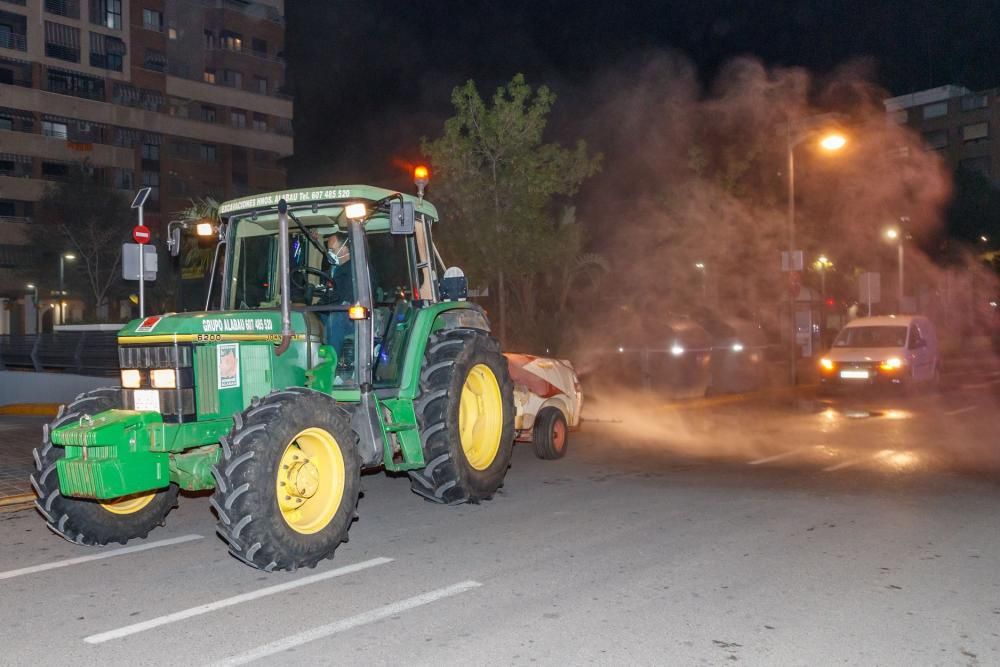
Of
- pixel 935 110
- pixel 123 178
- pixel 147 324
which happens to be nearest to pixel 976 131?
pixel 935 110

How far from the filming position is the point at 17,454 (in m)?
11.9

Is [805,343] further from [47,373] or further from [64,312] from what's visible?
[64,312]

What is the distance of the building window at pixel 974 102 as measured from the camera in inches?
3216

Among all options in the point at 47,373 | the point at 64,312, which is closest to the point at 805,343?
the point at 47,373

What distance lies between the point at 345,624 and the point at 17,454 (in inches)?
347

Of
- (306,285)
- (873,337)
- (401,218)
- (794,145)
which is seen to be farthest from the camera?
(794,145)

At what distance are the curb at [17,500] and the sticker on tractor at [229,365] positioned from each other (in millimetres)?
3925

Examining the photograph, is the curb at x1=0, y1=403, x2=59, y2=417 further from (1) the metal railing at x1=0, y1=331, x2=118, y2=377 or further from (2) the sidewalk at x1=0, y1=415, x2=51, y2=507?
(1) the metal railing at x1=0, y1=331, x2=118, y2=377

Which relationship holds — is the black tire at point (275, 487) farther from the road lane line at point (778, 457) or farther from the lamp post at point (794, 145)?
the lamp post at point (794, 145)

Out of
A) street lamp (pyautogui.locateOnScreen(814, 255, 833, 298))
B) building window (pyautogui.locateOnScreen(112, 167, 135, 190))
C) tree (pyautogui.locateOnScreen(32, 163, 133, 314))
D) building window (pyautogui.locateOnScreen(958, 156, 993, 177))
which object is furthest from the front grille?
building window (pyautogui.locateOnScreen(958, 156, 993, 177))

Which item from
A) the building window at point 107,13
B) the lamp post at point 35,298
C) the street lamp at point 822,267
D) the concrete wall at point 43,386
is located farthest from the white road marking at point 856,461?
the building window at point 107,13

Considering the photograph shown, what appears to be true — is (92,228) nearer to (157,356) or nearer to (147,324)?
(147,324)

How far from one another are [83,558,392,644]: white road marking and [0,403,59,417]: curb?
1358cm

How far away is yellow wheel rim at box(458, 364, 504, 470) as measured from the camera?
866 cm
